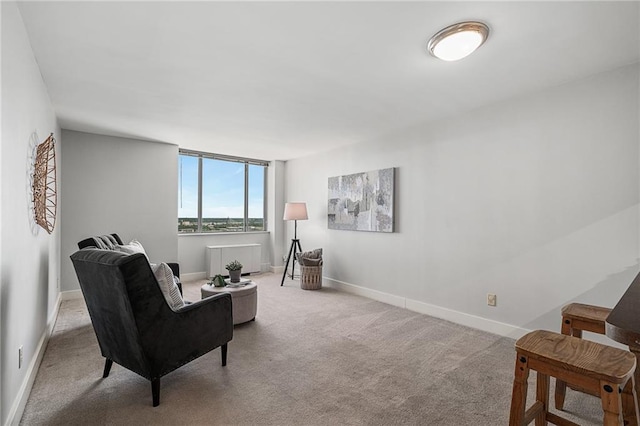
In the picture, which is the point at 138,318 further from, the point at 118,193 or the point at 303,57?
the point at 118,193

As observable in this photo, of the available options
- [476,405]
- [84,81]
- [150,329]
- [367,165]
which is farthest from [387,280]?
Answer: [84,81]

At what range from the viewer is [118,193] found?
189 inches

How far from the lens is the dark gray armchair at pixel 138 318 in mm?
1912

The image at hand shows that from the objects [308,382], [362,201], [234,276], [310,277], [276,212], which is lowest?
[308,382]

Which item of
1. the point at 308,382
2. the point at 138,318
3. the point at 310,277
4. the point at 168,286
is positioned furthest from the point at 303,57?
the point at 310,277

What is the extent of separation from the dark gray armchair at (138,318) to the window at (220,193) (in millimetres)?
3846

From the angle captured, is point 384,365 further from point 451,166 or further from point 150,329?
point 451,166

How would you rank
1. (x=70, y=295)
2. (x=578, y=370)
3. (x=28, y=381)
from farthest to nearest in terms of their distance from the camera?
(x=70, y=295)
(x=28, y=381)
(x=578, y=370)

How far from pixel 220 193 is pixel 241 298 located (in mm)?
3354

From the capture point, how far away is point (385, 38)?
83.0 inches

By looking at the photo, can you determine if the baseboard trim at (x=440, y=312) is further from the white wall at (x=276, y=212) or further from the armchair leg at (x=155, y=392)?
the armchair leg at (x=155, y=392)

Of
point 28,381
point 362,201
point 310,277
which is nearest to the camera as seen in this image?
point 28,381

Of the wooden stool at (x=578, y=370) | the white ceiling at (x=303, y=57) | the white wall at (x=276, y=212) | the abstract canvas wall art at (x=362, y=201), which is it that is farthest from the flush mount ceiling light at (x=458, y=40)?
the white wall at (x=276, y=212)

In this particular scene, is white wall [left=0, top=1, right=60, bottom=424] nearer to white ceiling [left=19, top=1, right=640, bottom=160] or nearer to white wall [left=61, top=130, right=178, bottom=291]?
white ceiling [left=19, top=1, right=640, bottom=160]
